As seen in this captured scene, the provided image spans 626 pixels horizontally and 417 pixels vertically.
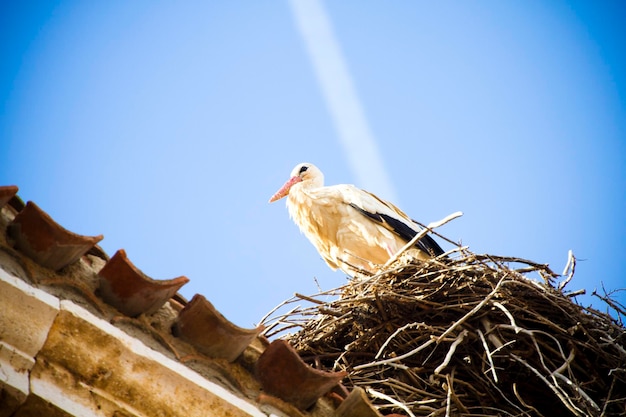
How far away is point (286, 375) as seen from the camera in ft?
8.31

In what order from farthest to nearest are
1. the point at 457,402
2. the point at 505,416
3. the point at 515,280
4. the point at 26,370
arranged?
the point at 515,280 → the point at 505,416 → the point at 457,402 → the point at 26,370

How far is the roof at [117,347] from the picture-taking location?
1975 mm

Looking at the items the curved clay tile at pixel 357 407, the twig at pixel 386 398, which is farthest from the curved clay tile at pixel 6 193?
the twig at pixel 386 398

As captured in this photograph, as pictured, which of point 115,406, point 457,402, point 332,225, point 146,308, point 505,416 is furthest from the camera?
point 332,225

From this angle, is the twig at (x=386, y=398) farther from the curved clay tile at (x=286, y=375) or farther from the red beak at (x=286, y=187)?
the red beak at (x=286, y=187)

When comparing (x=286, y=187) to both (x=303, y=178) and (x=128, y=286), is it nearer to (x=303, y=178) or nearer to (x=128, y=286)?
(x=303, y=178)

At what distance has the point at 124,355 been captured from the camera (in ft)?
6.97

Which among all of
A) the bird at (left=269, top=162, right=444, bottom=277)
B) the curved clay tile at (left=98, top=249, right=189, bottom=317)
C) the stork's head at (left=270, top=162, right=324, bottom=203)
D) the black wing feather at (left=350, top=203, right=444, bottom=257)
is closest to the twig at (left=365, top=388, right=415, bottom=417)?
the curved clay tile at (left=98, top=249, right=189, bottom=317)

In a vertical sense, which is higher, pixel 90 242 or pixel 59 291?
pixel 90 242

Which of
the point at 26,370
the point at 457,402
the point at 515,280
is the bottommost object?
the point at 26,370

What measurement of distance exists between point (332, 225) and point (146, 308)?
4229 mm

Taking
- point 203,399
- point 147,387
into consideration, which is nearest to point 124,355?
point 147,387

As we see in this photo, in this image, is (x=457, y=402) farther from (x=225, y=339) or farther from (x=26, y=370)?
(x=26, y=370)

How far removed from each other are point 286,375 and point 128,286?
1.93 feet
